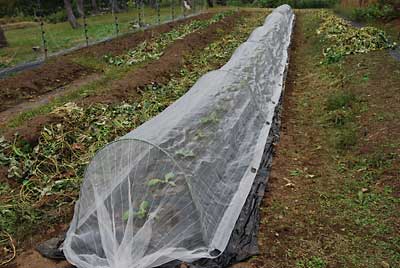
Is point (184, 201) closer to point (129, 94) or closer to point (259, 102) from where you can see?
point (259, 102)

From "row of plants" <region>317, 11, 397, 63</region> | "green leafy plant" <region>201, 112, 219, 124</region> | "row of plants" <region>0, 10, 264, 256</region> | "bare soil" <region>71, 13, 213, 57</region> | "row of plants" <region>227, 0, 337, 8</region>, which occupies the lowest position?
"row of plants" <region>0, 10, 264, 256</region>

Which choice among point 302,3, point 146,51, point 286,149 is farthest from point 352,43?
point 302,3

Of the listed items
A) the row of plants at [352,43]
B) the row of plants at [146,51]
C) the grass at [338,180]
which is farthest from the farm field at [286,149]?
the row of plants at [146,51]

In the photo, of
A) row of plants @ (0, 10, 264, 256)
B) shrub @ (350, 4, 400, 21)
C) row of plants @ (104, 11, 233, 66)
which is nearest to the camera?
row of plants @ (0, 10, 264, 256)

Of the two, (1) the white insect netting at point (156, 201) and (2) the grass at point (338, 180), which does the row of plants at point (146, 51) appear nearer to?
(2) the grass at point (338, 180)

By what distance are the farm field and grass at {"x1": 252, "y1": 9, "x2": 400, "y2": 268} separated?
0.01m

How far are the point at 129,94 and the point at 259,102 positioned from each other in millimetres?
2896

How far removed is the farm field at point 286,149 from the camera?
3.62 m

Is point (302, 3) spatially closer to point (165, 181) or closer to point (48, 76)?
point (48, 76)

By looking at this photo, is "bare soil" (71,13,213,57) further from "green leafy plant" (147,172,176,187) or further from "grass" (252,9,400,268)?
"green leafy plant" (147,172,176,187)

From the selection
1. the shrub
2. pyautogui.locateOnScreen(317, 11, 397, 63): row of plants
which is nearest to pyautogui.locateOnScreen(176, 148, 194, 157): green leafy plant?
pyautogui.locateOnScreen(317, 11, 397, 63): row of plants

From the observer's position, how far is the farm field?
3.62 meters

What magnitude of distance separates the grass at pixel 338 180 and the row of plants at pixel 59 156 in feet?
4.92

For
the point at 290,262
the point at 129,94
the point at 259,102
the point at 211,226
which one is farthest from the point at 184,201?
the point at 129,94
